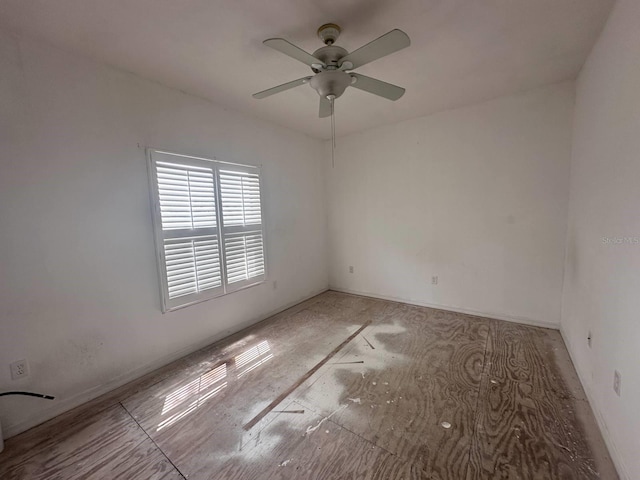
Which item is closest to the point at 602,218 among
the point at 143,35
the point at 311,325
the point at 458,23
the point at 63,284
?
the point at 458,23

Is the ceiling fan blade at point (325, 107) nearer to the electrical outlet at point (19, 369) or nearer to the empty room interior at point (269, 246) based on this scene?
the empty room interior at point (269, 246)

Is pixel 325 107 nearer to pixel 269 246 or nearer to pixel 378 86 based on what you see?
pixel 378 86

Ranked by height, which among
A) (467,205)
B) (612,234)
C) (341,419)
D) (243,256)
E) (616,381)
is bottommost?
(341,419)

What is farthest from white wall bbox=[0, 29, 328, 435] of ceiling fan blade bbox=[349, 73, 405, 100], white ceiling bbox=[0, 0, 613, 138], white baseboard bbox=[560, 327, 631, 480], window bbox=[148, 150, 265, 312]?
white baseboard bbox=[560, 327, 631, 480]

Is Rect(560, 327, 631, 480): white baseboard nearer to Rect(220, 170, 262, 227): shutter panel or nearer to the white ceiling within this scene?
the white ceiling

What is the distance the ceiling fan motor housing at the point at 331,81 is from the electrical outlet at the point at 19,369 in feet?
8.81

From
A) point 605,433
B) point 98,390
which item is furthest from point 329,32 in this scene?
point 98,390

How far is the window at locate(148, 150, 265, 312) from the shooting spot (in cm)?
239

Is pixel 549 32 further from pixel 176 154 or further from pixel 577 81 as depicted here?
pixel 176 154

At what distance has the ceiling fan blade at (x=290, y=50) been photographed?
1411 mm

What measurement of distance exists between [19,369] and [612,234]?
3.83m

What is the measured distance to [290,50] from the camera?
1509 mm

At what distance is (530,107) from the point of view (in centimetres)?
276

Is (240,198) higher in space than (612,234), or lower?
higher
